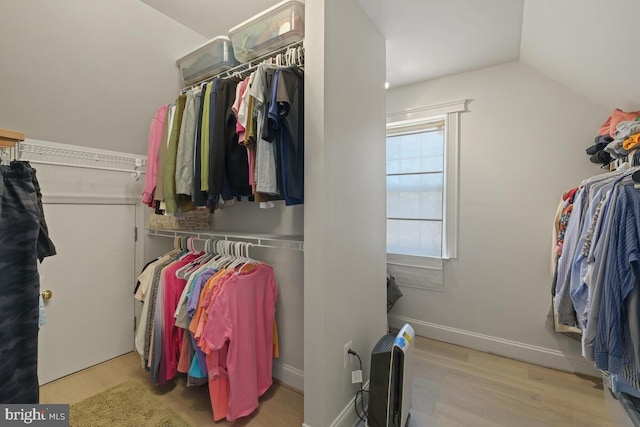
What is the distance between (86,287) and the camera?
81.0 inches

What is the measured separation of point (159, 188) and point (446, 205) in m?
2.42

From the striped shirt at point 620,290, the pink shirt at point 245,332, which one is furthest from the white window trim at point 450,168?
the pink shirt at point 245,332

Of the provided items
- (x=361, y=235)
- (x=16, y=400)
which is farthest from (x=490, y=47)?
(x=16, y=400)

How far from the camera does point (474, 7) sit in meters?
1.75

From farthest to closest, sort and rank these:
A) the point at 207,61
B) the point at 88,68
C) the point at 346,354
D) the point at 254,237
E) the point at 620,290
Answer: the point at 207,61 → the point at 88,68 → the point at 254,237 → the point at 346,354 → the point at 620,290

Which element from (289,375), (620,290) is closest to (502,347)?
(620,290)

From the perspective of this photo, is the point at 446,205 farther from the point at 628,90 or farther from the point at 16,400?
the point at 16,400

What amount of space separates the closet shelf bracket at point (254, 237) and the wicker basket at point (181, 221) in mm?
58

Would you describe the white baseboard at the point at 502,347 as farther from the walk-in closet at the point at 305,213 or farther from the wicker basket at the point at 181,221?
the wicker basket at the point at 181,221

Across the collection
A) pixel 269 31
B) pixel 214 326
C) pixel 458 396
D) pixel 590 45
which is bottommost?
pixel 458 396

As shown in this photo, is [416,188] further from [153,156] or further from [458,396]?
[153,156]

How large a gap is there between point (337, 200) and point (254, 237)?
600mm

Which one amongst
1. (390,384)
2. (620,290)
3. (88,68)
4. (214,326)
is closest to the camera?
(620,290)

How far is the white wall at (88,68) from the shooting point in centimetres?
162
